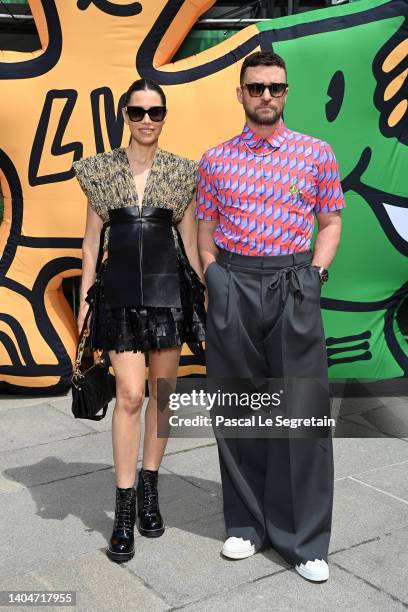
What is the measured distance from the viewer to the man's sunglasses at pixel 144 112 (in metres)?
2.92

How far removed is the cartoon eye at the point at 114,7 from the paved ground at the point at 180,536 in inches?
105

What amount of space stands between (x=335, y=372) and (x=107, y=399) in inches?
89.8

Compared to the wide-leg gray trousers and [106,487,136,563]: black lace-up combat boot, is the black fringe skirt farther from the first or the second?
[106,487,136,563]: black lace-up combat boot

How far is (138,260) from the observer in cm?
298

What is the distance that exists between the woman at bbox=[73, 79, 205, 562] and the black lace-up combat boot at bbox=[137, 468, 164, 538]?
0.14 metres

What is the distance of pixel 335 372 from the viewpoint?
5.09 metres

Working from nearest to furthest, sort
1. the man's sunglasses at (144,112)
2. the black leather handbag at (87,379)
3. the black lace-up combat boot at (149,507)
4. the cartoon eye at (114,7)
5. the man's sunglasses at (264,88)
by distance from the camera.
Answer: the man's sunglasses at (264,88), the man's sunglasses at (144,112), the black leather handbag at (87,379), the black lace-up combat boot at (149,507), the cartoon eye at (114,7)

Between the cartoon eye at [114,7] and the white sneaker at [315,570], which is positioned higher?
the cartoon eye at [114,7]

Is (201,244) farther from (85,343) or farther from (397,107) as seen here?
(397,107)

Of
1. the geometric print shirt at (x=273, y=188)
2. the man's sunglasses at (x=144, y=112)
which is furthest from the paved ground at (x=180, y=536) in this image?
the man's sunglasses at (x=144, y=112)

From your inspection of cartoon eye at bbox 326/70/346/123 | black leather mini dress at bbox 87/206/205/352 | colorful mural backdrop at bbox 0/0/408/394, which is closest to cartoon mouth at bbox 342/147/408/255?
colorful mural backdrop at bbox 0/0/408/394

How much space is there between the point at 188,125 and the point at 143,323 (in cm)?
229

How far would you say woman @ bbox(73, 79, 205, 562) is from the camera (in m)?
2.96

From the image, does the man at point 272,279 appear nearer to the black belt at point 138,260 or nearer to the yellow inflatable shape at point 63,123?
the black belt at point 138,260
